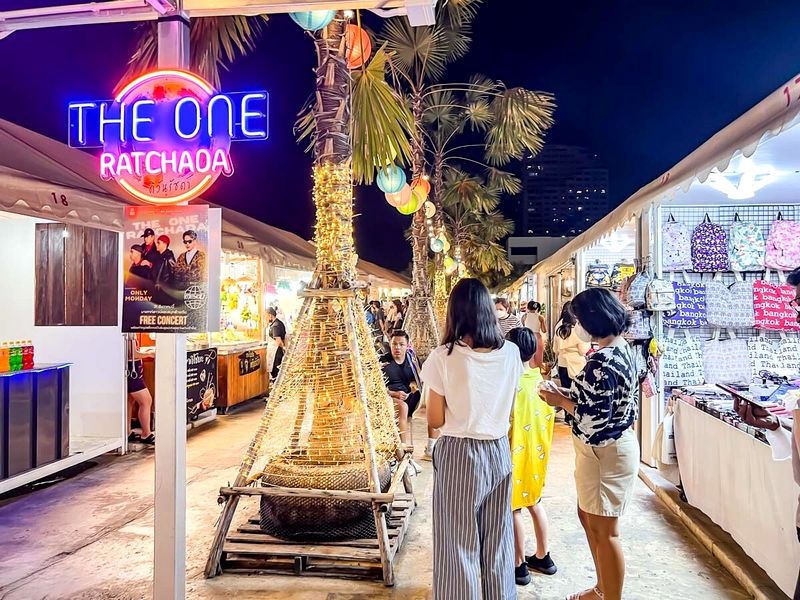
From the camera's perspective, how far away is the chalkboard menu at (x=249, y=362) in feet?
32.0

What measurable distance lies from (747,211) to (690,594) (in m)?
3.78

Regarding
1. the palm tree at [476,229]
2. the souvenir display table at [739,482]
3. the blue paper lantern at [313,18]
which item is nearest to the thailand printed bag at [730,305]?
the souvenir display table at [739,482]

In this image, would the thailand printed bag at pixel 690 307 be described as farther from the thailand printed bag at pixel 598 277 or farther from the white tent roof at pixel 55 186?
the white tent roof at pixel 55 186

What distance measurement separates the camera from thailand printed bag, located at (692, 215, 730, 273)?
5.57 m

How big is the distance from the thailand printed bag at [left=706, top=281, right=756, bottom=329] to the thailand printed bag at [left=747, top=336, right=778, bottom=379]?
20 centimetres

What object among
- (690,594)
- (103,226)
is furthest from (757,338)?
(103,226)

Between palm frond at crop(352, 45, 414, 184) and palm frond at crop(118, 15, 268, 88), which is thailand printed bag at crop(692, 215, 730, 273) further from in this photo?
palm frond at crop(118, 15, 268, 88)

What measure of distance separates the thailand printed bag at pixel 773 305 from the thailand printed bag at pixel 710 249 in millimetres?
364

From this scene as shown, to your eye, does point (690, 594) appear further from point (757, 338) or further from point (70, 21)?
point (70, 21)

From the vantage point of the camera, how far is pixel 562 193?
72438 mm

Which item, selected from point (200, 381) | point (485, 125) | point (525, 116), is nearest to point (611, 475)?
point (200, 381)

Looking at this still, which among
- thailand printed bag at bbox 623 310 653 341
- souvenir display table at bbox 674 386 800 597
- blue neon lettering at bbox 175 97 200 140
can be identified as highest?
blue neon lettering at bbox 175 97 200 140

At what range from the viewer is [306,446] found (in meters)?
4.04

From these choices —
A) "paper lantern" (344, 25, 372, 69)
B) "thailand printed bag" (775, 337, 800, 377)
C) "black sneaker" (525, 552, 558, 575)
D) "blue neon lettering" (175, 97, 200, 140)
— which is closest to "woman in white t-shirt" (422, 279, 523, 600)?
"black sneaker" (525, 552, 558, 575)
